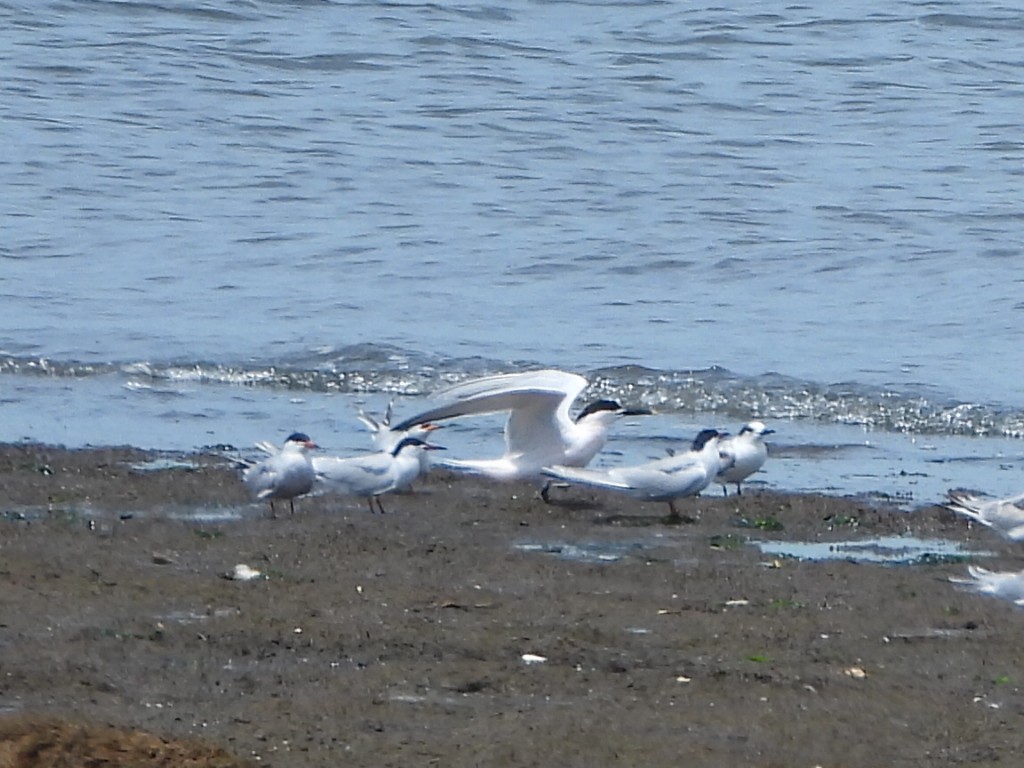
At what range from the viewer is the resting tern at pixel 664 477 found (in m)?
8.85

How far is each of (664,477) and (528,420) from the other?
1.28 metres

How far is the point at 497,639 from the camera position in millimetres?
5871

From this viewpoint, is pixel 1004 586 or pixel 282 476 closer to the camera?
pixel 1004 586

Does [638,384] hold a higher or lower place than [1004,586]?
lower

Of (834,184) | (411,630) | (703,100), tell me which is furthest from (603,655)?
(703,100)

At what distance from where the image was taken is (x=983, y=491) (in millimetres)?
9836

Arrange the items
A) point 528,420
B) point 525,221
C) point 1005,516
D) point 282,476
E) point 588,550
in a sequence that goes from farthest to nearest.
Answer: point 525,221, point 528,420, point 282,476, point 1005,516, point 588,550

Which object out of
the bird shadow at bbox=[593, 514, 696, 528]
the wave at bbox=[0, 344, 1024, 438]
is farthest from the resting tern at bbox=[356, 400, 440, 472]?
the wave at bbox=[0, 344, 1024, 438]

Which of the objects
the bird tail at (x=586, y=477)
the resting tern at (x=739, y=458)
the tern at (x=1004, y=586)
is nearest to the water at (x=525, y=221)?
the resting tern at (x=739, y=458)

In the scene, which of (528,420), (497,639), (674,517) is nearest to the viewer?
(497,639)

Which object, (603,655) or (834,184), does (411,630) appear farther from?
(834,184)

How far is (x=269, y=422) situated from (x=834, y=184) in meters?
9.49

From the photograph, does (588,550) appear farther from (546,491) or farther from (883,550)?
(546,491)

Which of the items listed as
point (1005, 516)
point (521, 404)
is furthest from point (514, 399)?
point (1005, 516)
